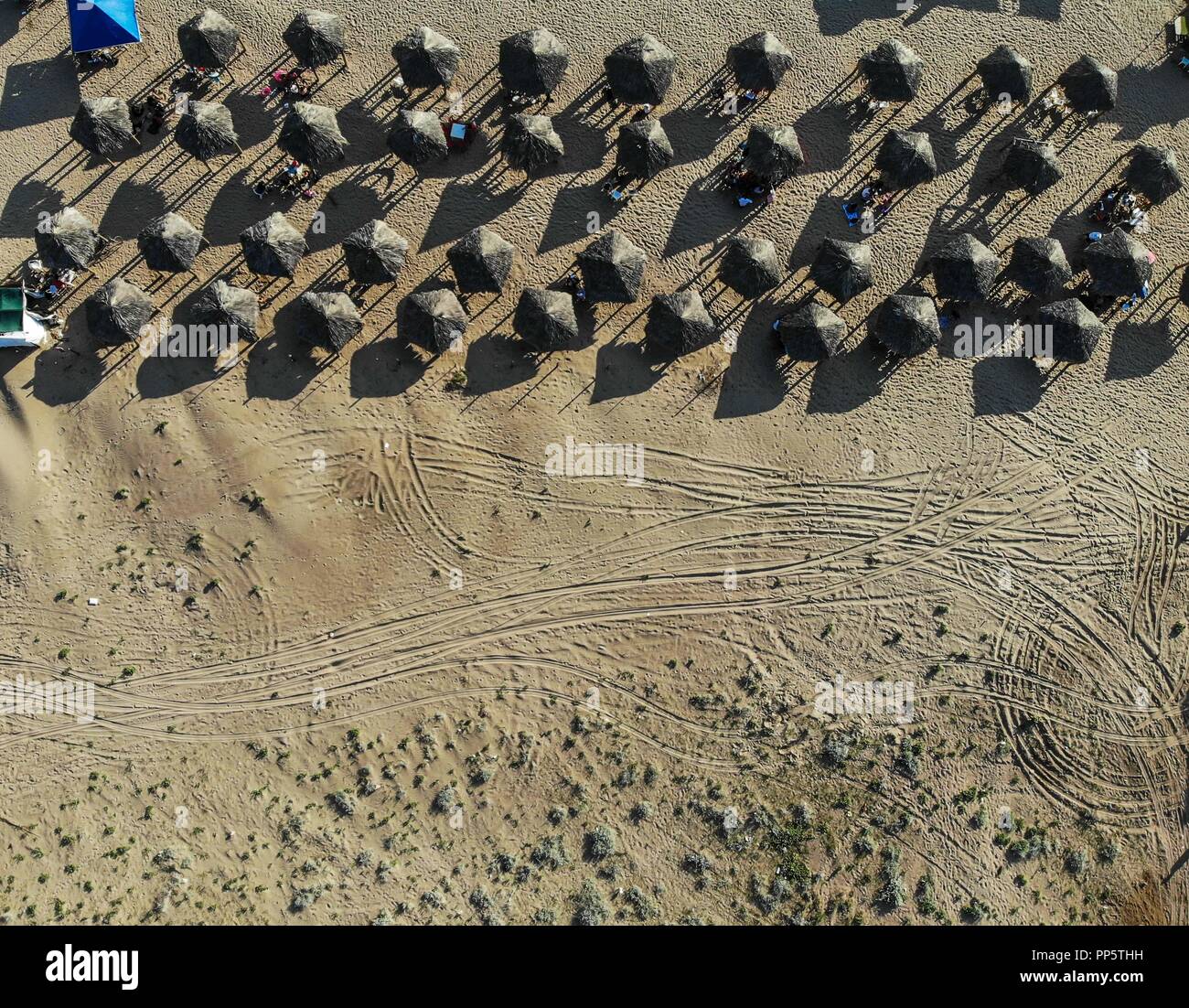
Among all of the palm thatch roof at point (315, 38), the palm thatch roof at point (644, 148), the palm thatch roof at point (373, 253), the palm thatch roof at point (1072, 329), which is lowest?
the palm thatch roof at point (1072, 329)

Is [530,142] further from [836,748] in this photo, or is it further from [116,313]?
[836,748]

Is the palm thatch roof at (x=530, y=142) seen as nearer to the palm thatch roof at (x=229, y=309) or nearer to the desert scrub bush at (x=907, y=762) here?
the palm thatch roof at (x=229, y=309)

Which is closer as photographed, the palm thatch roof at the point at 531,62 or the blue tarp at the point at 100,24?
the blue tarp at the point at 100,24

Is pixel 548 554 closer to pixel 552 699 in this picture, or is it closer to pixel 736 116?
pixel 552 699

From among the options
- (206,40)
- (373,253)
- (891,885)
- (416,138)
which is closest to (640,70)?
(416,138)

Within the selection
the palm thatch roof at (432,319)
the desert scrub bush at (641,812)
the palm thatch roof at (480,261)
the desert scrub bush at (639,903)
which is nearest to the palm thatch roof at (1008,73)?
the palm thatch roof at (480,261)
